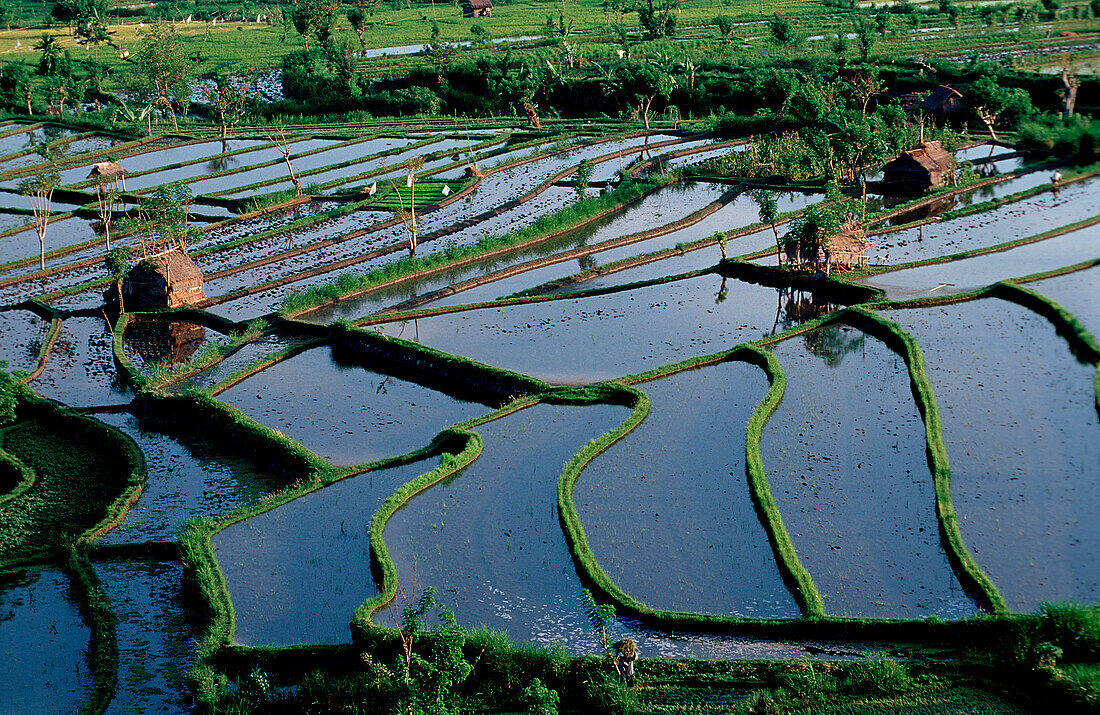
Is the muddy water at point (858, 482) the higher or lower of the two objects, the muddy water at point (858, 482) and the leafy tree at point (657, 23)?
the lower

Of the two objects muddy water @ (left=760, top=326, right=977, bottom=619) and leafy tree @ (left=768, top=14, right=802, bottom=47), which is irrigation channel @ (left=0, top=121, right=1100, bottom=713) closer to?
muddy water @ (left=760, top=326, right=977, bottom=619)

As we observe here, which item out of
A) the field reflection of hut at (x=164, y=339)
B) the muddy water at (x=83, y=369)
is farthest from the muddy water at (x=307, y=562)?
the field reflection of hut at (x=164, y=339)

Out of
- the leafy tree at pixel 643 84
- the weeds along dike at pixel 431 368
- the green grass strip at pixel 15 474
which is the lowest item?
the green grass strip at pixel 15 474

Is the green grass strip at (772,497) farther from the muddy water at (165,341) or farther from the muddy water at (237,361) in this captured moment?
the muddy water at (165,341)

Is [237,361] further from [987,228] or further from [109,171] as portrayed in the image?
[987,228]

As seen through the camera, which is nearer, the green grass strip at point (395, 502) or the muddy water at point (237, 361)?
the green grass strip at point (395, 502)

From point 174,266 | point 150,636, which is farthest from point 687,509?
point 174,266

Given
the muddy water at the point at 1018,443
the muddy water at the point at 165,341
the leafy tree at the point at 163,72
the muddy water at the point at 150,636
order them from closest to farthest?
1. the muddy water at the point at 150,636
2. the muddy water at the point at 1018,443
3. the muddy water at the point at 165,341
4. the leafy tree at the point at 163,72
